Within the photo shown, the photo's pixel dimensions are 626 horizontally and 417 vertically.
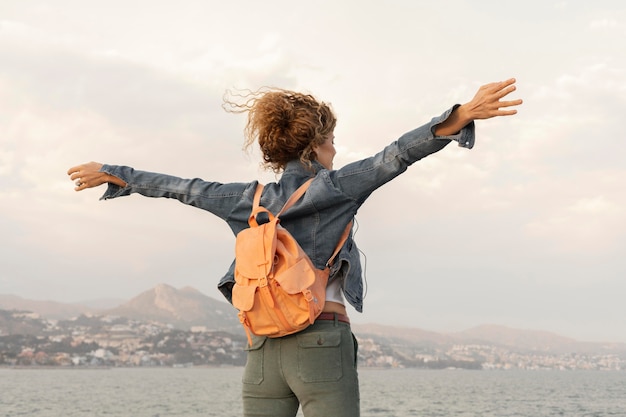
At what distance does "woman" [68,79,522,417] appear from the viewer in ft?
10.1

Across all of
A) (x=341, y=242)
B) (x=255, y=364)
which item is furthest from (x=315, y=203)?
(x=255, y=364)

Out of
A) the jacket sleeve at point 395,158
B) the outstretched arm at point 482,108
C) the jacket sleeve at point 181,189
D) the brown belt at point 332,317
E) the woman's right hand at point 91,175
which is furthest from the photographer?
the woman's right hand at point 91,175

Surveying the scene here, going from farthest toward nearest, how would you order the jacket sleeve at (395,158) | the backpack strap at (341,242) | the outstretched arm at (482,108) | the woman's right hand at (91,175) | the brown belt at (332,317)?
the woman's right hand at (91,175), the backpack strap at (341,242), the brown belt at (332,317), the jacket sleeve at (395,158), the outstretched arm at (482,108)

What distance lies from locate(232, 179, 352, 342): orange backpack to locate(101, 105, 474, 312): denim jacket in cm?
14

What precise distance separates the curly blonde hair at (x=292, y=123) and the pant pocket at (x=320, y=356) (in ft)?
2.80

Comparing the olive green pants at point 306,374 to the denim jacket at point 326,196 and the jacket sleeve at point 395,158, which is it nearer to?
the denim jacket at point 326,196

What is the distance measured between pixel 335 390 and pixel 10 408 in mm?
94088

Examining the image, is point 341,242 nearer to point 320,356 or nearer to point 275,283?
point 275,283

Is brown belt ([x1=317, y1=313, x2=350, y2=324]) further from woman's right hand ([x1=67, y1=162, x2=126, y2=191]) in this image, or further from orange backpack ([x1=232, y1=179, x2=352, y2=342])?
woman's right hand ([x1=67, y1=162, x2=126, y2=191])

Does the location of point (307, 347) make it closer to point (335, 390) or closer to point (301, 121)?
point (335, 390)

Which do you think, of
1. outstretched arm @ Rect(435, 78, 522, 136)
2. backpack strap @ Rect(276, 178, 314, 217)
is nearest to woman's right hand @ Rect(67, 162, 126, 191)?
backpack strap @ Rect(276, 178, 314, 217)

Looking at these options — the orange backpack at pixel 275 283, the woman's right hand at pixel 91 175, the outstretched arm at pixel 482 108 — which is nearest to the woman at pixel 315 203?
the outstretched arm at pixel 482 108

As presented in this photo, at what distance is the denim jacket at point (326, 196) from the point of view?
122 inches

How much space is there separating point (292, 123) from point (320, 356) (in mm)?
1124
